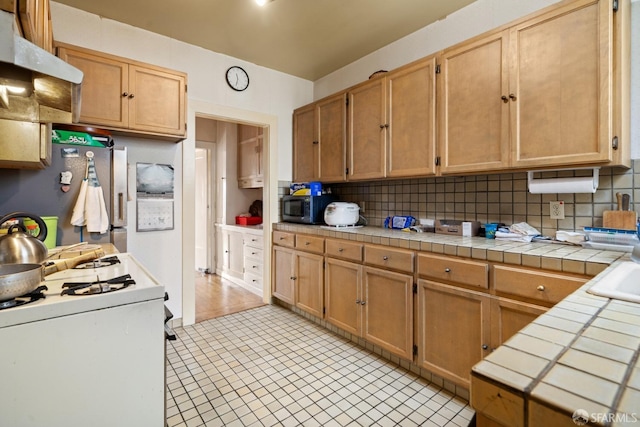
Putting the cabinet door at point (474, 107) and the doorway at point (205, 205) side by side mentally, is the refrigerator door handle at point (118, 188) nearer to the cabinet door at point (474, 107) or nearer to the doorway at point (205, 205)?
the cabinet door at point (474, 107)

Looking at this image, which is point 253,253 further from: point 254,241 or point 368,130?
point 368,130

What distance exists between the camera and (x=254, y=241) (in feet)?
12.6

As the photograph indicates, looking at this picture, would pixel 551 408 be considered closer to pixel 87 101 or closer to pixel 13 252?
pixel 13 252

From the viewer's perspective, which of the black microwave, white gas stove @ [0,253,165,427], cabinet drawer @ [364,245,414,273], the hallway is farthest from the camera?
the hallway

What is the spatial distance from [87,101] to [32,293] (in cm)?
182

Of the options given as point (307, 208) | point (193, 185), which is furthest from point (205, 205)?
point (307, 208)

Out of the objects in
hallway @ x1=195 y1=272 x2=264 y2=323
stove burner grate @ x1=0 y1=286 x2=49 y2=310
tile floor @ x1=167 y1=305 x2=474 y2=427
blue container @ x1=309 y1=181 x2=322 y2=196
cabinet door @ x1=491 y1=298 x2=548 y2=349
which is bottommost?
tile floor @ x1=167 y1=305 x2=474 y2=427

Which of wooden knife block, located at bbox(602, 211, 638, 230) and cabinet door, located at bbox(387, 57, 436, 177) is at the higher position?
cabinet door, located at bbox(387, 57, 436, 177)

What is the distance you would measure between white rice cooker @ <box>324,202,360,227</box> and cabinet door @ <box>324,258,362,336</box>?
1.24ft

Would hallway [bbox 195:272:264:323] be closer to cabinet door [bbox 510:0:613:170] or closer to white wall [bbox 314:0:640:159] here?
white wall [bbox 314:0:640:159]

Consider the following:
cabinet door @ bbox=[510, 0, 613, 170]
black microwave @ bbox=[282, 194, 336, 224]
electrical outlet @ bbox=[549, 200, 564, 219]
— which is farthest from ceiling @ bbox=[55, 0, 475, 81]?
electrical outlet @ bbox=[549, 200, 564, 219]

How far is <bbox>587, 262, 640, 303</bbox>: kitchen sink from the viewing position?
0.86 metres

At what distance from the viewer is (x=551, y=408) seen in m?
0.39

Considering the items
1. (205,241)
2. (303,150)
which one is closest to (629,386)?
(303,150)
